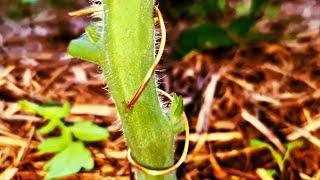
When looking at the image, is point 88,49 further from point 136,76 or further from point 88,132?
point 88,132

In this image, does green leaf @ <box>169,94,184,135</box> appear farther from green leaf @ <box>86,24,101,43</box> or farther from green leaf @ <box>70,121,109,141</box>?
green leaf @ <box>70,121,109,141</box>

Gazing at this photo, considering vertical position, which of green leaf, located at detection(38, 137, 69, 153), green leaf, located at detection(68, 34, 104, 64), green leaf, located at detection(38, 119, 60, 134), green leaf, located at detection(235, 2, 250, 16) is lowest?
green leaf, located at detection(38, 137, 69, 153)

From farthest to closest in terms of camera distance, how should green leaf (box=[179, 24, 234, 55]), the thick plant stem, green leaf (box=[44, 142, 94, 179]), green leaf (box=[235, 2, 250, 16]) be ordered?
green leaf (box=[235, 2, 250, 16])
green leaf (box=[179, 24, 234, 55])
green leaf (box=[44, 142, 94, 179])
the thick plant stem

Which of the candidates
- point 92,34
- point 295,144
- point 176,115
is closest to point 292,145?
point 295,144

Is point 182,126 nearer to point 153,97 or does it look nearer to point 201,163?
point 153,97

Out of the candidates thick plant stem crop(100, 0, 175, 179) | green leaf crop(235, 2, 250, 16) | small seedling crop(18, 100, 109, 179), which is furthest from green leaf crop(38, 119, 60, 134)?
green leaf crop(235, 2, 250, 16)

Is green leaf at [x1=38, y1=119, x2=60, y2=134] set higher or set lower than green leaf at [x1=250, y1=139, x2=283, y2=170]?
higher

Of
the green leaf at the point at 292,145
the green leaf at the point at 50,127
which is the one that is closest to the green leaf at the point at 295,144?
the green leaf at the point at 292,145

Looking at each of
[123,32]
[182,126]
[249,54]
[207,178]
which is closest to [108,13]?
[123,32]
